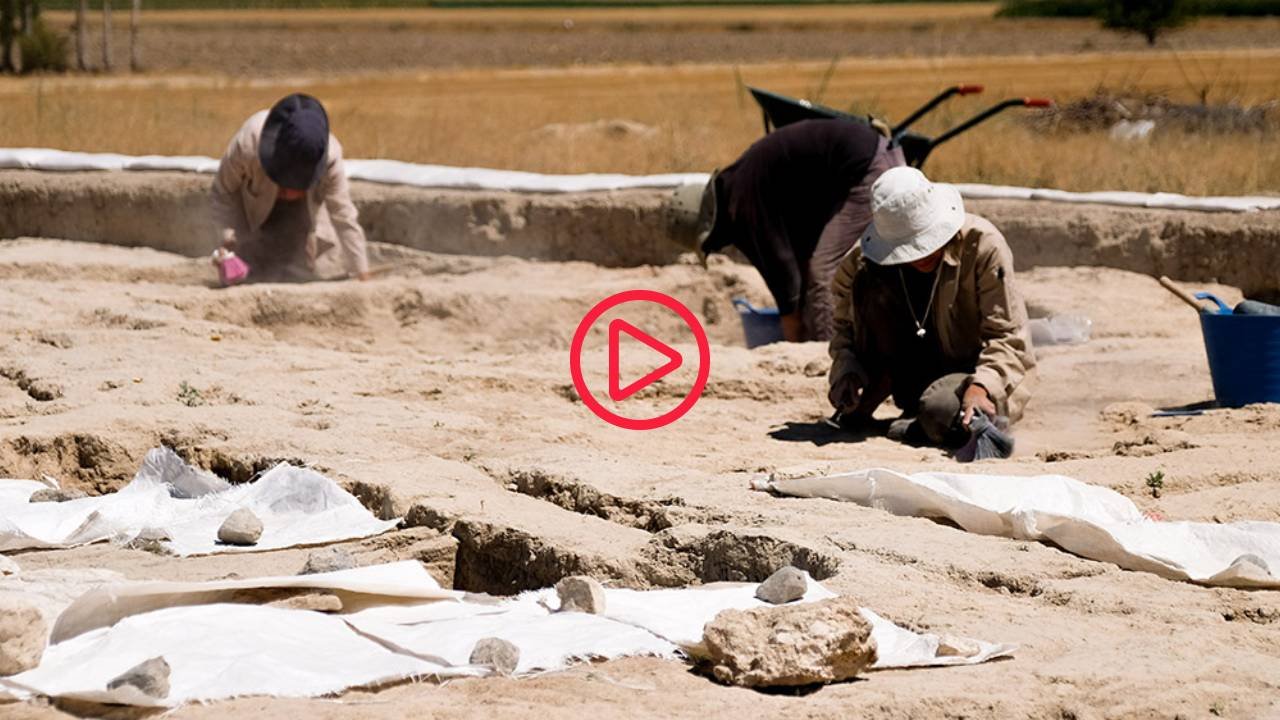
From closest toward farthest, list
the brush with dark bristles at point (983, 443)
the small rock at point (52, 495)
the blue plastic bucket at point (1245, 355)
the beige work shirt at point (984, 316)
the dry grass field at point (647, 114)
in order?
the small rock at point (52, 495), the brush with dark bristles at point (983, 443), the beige work shirt at point (984, 316), the blue plastic bucket at point (1245, 355), the dry grass field at point (647, 114)

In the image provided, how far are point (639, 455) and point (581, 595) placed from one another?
5.83 feet

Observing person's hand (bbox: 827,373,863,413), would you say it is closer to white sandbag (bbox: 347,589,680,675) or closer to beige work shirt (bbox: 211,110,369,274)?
white sandbag (bbox: 347,589,680,675)

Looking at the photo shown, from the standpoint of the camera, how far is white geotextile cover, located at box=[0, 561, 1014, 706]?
120 inches

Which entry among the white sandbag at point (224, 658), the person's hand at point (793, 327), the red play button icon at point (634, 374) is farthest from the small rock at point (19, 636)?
the person's hand at point (793, 327)

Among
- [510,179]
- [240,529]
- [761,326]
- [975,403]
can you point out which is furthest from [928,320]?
[510,179]

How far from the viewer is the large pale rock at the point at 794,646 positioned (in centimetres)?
306

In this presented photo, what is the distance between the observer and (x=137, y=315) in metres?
7.10

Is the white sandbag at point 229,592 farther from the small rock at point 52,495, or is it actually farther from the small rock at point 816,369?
the small rock at point 816,369

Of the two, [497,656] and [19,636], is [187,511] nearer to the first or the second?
[19,636]

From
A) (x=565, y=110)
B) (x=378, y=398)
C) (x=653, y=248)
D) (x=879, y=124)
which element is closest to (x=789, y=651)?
(x=378, y=398)

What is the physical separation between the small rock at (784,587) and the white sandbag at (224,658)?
67 cm

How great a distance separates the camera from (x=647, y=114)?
16.9 m

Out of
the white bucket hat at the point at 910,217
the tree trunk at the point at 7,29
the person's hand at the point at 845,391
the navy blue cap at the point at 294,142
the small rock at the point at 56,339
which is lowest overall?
the tree trunk at the point at 7,29

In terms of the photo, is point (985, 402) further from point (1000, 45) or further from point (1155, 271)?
point (1000, 45)
